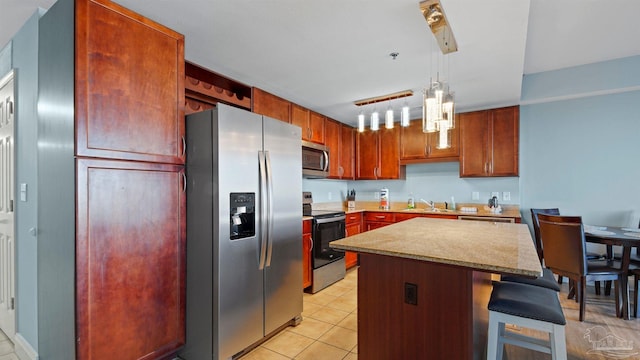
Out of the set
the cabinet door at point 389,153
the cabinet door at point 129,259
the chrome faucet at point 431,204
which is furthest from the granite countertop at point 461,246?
the cabinet door at point 389,153

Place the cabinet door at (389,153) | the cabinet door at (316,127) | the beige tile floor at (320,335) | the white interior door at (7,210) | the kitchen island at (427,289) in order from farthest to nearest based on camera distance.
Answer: the cabinet door at (389,153), the cabinet door at (316,127), the white interior door at (7,210), the beige tile floor at (320,335), the kitchen island at (427,289)

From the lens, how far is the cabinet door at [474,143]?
13.4 feet

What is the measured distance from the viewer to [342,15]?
1.91 meters

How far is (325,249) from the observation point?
3.59 metres

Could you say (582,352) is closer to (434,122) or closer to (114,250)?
(434,122)

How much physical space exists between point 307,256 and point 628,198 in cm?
369

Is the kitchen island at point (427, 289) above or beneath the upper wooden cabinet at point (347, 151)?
beneath

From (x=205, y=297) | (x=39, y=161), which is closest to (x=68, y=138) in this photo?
(x=39, y=161)

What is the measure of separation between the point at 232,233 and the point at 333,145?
2.74 meters

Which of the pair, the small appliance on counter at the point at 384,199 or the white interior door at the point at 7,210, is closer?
the white interior door at the point at 7,210

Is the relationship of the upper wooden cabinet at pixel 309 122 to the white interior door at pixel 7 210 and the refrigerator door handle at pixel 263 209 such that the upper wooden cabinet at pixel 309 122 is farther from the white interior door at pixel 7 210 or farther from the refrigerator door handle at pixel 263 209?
the white interior door at pixel 7 210

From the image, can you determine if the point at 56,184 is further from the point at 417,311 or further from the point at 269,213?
the point at 417,311

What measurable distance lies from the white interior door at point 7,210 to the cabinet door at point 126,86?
1289mm

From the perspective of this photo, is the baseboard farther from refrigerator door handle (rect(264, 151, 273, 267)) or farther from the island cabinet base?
the island cabinet base
